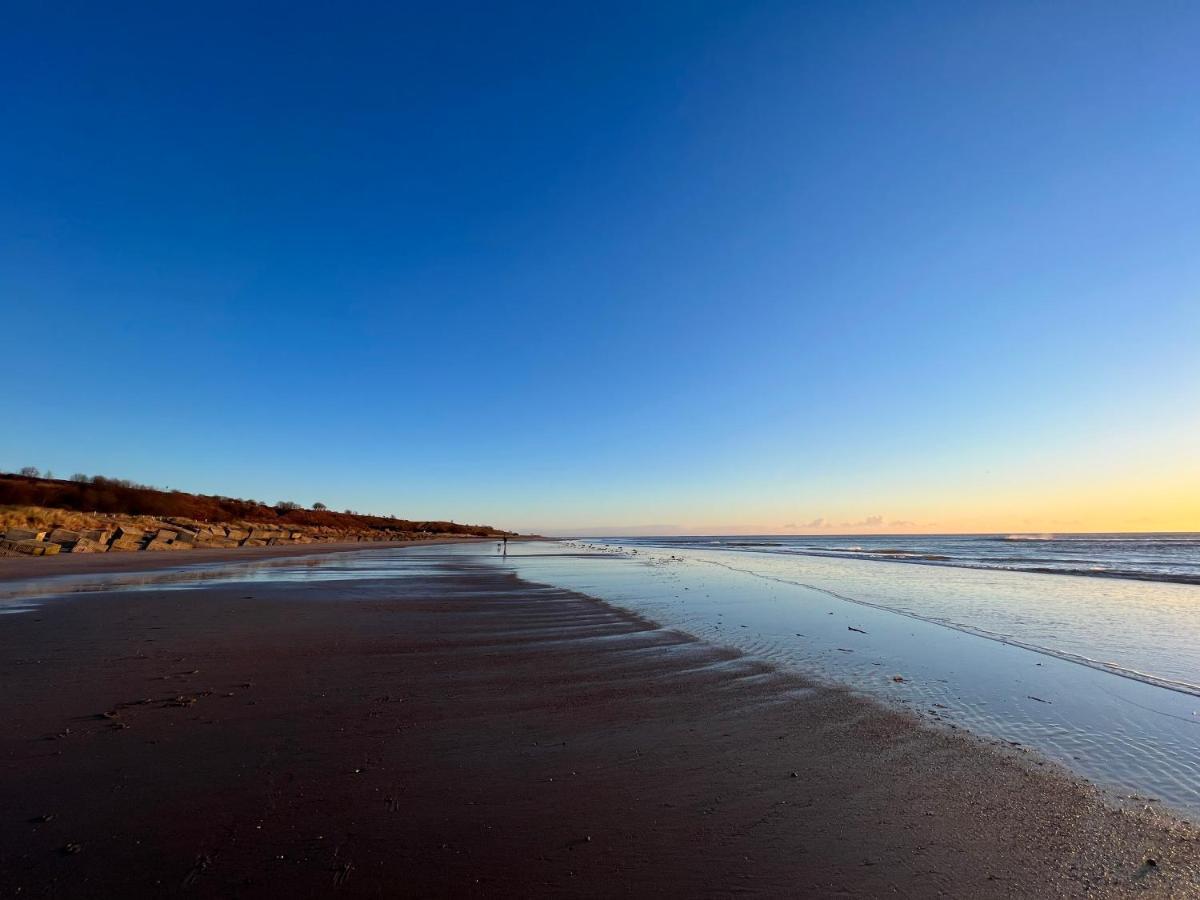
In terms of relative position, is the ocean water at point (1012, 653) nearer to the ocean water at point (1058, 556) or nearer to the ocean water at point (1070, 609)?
the ocean water at point (1070, 609)

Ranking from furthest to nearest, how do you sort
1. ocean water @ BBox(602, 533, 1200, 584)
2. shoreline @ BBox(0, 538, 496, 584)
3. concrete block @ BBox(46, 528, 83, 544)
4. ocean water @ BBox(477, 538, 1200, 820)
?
ocean water @ BBox(602, 533, 1200, 584) < concrete block @ BBox(46, 528, 83, 544) < shoreline @ BBox(0, 538, 496, 584) < ocean water @ BBox(477, 538, 1200, 820)

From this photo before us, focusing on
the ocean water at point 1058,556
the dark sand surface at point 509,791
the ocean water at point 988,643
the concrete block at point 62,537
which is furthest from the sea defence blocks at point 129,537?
the ocean water at point 1058,556

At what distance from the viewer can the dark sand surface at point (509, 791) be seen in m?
2.93

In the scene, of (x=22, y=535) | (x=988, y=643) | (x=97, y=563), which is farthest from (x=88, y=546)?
(x=988, y=643)

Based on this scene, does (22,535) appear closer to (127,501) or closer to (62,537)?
(62,537)

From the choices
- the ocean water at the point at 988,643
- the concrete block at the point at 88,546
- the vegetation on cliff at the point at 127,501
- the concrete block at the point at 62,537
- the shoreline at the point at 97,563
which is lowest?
the shoreline at the point at 97,563

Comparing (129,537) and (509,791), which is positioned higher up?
(129,537)

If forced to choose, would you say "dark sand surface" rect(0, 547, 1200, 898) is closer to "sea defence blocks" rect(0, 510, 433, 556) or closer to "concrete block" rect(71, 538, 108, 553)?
"sea defence blocks" rect(0, 510, 433, 556)

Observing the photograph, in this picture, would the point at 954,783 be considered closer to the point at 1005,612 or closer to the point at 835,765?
the point at 835,765

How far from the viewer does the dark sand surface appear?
9.62 feet

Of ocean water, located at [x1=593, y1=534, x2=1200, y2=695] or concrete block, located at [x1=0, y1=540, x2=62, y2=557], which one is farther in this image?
concrete block, located at [x1=0, y1=540, x2=62, y2=557]

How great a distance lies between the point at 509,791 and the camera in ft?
12.6

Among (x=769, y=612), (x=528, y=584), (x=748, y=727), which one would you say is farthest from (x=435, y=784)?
(x=528, y=584)

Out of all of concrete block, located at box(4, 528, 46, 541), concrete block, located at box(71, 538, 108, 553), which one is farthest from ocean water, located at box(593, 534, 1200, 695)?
concrete block, located at box(4, 528, 46, 541)
